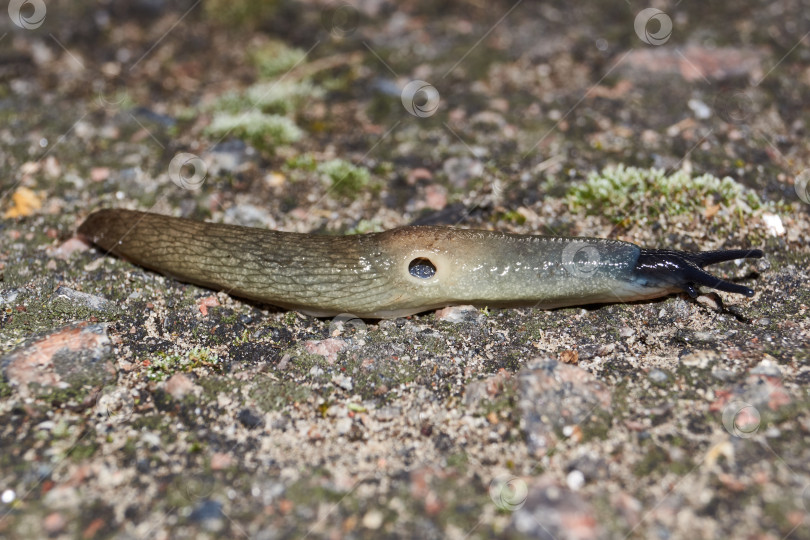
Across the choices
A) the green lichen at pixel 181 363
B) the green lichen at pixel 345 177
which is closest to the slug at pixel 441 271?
the green lichen at pixel 181 363

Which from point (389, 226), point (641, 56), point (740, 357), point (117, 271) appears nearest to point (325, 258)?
point (389, 226)

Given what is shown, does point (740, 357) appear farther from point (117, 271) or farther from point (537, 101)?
point (117, 271)

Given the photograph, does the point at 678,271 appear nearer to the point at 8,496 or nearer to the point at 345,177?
the point at 345,177

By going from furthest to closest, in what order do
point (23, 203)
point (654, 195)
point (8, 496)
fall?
point (23, 203) < point (654, 195) < point (8, 496)

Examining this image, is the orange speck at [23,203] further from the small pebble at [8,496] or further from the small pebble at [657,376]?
the small pebble at [657,376]

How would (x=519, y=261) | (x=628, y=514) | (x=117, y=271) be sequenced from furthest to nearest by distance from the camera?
(x=117, y=271) < (x=519, y=261) < (x=628, y=514)

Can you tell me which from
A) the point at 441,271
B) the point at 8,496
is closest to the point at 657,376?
the point at 441,271
